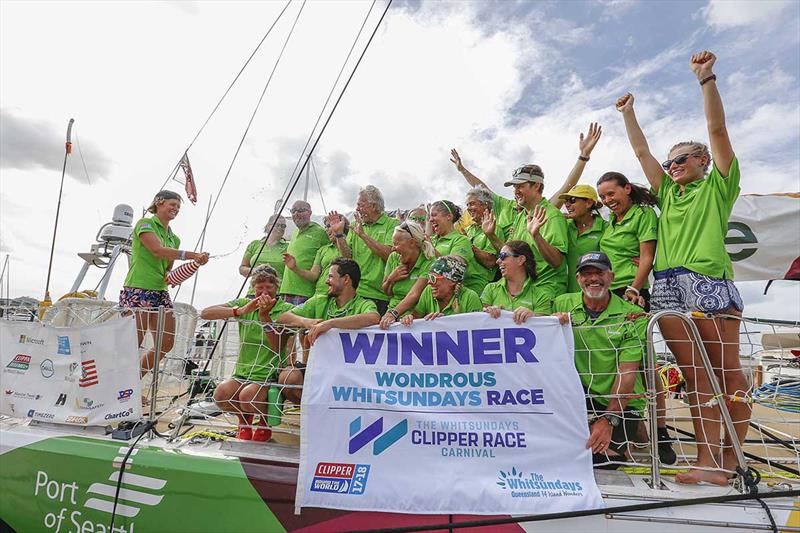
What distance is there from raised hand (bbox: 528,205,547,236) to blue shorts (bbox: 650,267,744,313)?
902 millimetres

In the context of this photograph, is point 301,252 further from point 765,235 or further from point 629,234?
point 765,235

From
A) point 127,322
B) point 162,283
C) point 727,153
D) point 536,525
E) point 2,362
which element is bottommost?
point 536,525

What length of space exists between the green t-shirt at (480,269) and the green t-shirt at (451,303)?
0.47 metres

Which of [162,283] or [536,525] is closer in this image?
[536,525]

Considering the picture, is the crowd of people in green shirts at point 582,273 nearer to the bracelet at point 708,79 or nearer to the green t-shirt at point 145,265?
the bracelet at point 708,79

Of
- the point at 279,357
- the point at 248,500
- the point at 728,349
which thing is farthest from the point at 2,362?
the point at 728,349

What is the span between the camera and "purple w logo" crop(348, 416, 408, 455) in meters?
2.59

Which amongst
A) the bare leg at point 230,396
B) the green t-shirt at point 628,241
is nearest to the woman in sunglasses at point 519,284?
the green t-shirt at point 628,241

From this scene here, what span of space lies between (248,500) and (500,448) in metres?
1.43

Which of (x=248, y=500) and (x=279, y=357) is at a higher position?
(x=279, y=357)

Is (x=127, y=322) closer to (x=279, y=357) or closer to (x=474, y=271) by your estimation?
(x=279, y=357)

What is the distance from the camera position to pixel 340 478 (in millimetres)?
2535

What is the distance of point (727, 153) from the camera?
2762 mm

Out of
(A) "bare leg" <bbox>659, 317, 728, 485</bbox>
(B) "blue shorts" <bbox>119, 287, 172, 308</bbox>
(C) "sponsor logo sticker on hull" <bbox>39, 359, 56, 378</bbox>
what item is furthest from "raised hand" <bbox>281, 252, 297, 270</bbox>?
(A) "bare leg" <bbox>659, 317, 728, 485</bbox>
